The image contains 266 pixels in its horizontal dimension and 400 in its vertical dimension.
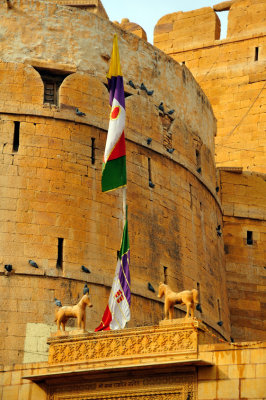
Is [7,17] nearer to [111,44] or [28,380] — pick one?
[111,44]

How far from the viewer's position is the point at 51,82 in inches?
1011

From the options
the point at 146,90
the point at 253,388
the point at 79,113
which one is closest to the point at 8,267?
the point at 79,113

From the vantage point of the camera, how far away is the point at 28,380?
20094 mm

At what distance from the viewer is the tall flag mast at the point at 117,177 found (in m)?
21.2

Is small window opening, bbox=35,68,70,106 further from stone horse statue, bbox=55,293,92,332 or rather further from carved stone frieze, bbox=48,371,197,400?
carved stone frieze, bbox=48,371,197,400

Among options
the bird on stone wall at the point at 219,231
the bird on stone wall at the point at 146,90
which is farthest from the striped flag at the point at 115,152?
the bird on stone wall at the point at 219,231

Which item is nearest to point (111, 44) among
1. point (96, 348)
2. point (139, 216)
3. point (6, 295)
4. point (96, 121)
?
point (96, 121)

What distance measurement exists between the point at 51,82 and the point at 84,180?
240cm

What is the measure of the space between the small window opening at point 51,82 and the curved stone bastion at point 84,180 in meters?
0.03

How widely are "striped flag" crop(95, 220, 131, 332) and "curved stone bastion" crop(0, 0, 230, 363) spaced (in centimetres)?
201

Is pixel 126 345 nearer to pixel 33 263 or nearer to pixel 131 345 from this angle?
pixel 131 345

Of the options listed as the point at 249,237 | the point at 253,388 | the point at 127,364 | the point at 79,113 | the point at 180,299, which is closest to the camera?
the point at 253,388

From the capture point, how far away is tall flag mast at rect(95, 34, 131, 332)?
21219mm

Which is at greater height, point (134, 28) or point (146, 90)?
point (134, 28)
